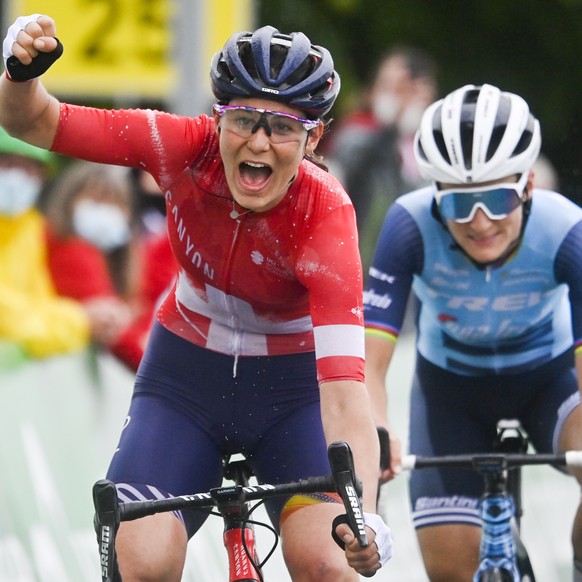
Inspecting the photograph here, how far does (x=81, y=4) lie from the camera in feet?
33.3

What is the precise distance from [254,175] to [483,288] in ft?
5.56

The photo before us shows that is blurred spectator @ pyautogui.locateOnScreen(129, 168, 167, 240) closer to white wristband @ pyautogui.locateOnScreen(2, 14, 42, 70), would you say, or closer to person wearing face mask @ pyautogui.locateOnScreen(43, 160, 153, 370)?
person wearing face mask @ pyautogui.locateOnScreen(43, 160, 153, 370)

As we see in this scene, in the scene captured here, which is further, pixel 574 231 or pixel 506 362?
pixel 506 362

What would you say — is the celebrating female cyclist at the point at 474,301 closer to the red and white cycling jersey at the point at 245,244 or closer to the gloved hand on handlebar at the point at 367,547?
the red and white cycling jersey at the point at 245,244

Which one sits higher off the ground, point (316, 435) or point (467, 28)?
point (467, 28)

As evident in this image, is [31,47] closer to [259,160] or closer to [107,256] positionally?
[259,160]

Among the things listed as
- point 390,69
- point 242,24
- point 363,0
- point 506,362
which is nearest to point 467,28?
point 363,0

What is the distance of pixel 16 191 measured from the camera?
8.66 meters

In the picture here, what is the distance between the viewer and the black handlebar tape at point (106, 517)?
4387mm

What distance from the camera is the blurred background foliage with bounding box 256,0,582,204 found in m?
16.8

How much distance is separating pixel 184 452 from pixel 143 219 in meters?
4.78

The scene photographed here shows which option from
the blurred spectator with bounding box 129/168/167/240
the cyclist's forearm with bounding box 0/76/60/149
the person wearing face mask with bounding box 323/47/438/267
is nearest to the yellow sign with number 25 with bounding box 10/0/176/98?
the blurred spectator with bounding box 129/168/167/240

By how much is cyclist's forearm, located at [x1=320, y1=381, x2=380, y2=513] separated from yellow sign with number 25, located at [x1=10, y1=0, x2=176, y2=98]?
222 inches

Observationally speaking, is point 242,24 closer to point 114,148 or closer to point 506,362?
point 506,362
